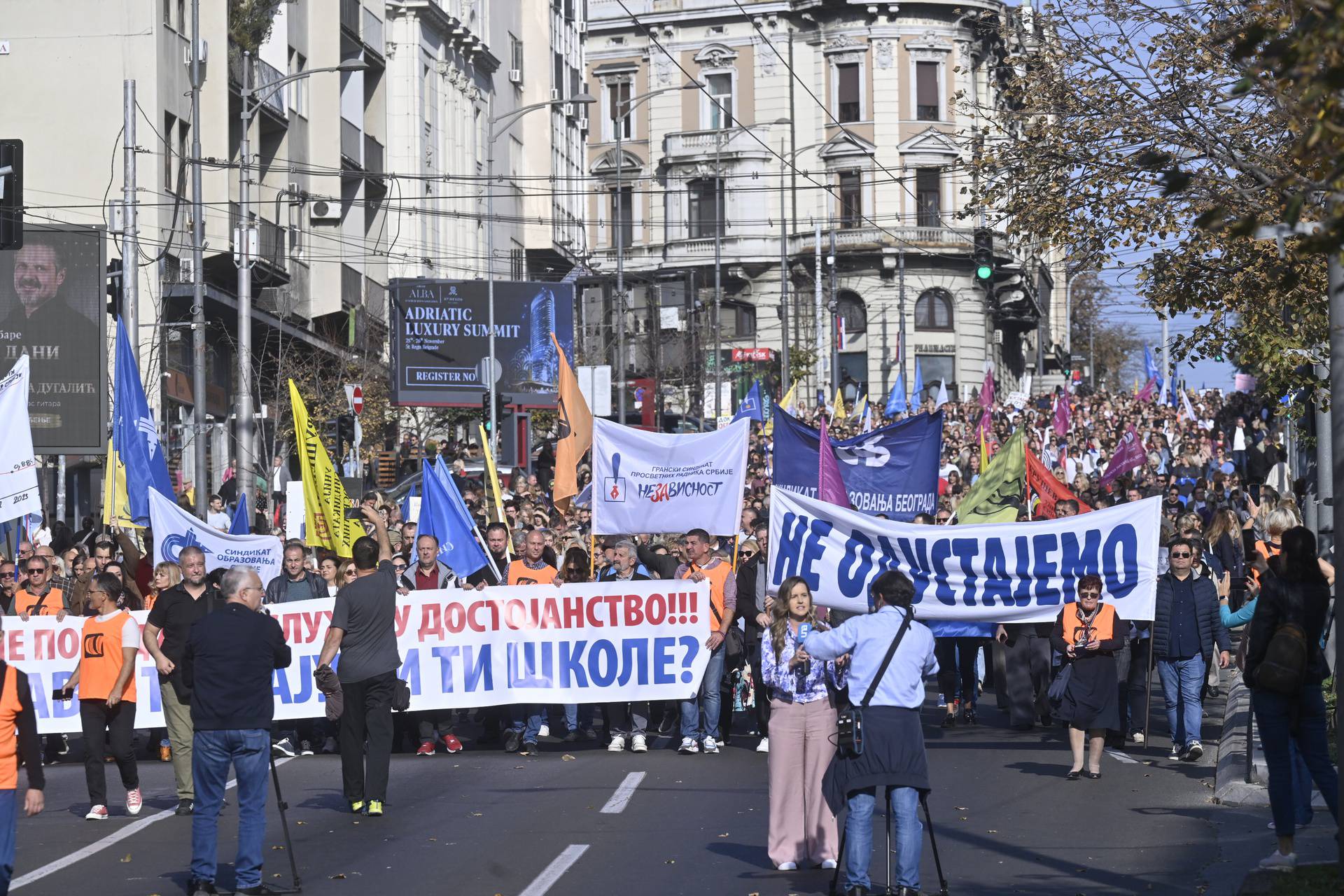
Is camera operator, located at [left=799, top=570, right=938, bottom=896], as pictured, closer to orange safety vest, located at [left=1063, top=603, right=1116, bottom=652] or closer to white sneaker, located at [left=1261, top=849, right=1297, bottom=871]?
white sneaker, located at [left=1261, top=849, right=1297, bottom=871]

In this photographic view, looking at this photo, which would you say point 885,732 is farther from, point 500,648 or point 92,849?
point 500,648

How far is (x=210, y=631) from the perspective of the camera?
34.1 feet

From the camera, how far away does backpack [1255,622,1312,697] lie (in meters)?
10.3

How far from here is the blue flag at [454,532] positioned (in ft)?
59.4

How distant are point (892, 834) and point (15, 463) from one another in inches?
467

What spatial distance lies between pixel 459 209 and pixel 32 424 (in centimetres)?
3451

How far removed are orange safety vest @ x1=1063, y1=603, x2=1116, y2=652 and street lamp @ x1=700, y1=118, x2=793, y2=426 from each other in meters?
38.2

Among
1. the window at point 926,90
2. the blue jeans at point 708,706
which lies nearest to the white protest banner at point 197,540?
the blue jeans at point 708,706

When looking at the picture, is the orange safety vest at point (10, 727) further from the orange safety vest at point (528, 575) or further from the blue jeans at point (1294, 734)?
the orange safety vest at point (528, 575)

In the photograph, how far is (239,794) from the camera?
33.3 feet

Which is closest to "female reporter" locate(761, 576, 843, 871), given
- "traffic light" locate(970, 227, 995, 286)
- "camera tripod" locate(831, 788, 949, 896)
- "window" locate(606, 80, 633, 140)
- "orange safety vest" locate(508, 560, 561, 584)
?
"camera tripod" locate(831, 788, 949, 896)

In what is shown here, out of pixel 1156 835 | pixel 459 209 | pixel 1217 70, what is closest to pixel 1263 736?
pixel 1156 835

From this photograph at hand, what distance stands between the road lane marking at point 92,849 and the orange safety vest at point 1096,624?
6262 millimetres

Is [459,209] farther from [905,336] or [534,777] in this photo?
[534,777]
